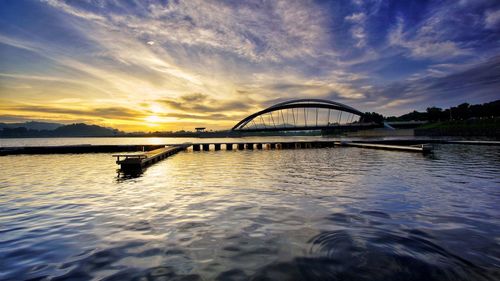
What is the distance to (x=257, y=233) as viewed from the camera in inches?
300

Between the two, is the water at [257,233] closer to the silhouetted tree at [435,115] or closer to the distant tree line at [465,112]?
the distant tree line at [465,112]

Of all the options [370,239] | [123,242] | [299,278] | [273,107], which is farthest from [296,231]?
[273,107]

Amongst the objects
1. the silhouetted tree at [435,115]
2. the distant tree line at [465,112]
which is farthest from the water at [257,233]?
the silhouetted tree at [435,115]

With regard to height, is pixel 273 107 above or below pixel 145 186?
above

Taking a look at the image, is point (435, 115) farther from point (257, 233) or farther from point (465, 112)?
point (257, 233)

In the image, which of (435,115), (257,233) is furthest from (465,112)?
(257,233)

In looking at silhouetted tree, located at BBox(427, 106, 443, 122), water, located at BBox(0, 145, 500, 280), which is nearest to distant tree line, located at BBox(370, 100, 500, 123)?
silhouetted tree, located at BBox(427, 106, 443, 122)

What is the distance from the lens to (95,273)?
5406 millimetres

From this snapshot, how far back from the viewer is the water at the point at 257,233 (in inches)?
213

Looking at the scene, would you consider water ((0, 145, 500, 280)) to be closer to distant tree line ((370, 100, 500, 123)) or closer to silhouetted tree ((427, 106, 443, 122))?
distant tree line ((370, 100, 500, 123))

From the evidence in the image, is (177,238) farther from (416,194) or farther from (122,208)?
(416,194)

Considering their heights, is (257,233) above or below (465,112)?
below

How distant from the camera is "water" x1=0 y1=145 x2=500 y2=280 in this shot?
542 centimetres

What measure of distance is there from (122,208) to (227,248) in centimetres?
627
